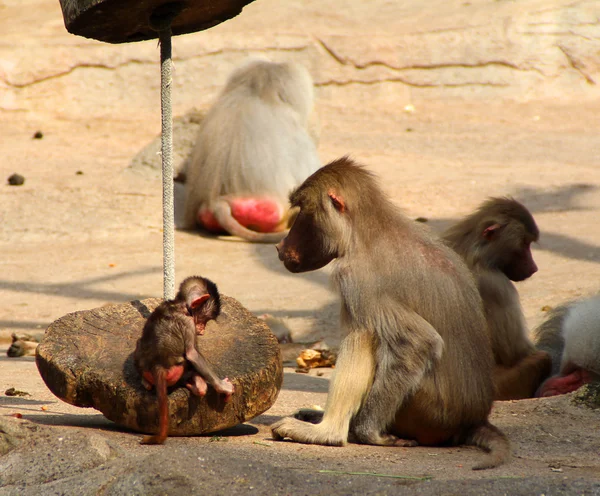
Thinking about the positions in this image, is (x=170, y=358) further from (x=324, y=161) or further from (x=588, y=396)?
(x=324, y=161)

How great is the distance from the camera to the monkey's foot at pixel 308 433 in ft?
12.6

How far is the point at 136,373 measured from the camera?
3725 mm

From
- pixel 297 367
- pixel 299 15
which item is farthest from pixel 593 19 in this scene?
pixel 297 367

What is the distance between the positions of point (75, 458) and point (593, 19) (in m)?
12.6

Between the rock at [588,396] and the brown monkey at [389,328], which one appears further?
the rock at [588,396]

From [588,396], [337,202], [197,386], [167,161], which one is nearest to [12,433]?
[197,386]

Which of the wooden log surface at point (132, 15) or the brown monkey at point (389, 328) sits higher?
the wooden log surface at point (132, 15)

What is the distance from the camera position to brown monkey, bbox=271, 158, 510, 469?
3842 millimetres

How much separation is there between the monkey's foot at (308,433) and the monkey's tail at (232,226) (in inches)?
200

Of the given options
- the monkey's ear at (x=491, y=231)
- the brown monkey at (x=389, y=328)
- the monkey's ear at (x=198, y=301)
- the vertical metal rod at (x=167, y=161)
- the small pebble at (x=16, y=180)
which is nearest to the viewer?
the monkey's ear at (x=198, y=301)

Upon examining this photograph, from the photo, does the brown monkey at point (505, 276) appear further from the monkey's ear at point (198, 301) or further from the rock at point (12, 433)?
the rock at point (12, 433)

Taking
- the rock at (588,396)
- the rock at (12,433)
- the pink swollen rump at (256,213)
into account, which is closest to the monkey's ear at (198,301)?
the rock at (12,433)

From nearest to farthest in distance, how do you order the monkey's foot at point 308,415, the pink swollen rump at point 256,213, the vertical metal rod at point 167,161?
the vertical metal rod at point 167,161
the monkey's foot at point 308,415
the pink swollen rump at point 256,213

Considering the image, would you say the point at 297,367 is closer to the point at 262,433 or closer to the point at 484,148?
the point at 262,433
